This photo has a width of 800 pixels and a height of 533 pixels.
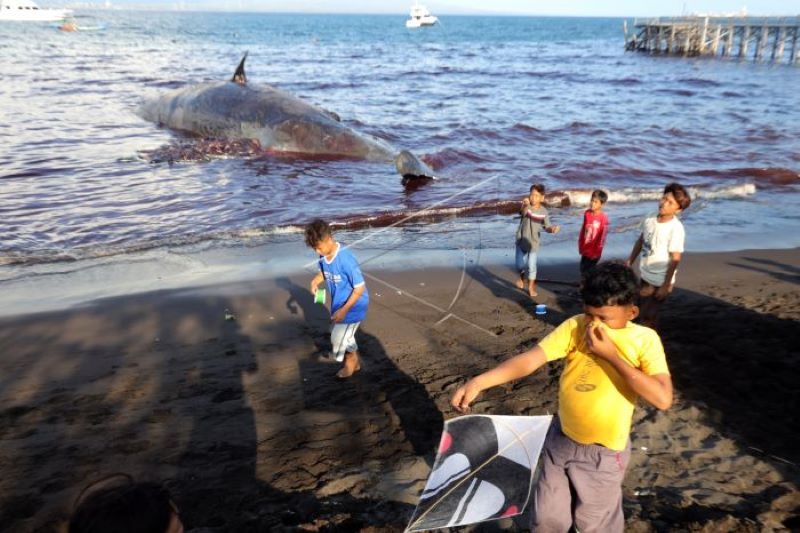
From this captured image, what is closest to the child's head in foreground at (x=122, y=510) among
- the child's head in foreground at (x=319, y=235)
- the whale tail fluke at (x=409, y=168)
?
the child's head in foreground at (x=319, y=235)

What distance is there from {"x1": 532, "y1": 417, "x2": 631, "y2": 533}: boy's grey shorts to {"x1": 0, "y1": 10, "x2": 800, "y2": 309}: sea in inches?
224

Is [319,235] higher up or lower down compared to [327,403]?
higher up

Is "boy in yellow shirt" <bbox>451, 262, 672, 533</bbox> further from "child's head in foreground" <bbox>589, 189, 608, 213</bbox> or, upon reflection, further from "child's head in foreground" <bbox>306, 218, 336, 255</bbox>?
"child's head in foreground" <bbox>589, 189, 608, 213</bbox>

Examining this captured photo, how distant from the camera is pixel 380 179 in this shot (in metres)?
14.4

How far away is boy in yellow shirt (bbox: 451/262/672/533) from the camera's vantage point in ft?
8.75

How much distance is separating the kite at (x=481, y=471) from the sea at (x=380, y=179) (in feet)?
17.2

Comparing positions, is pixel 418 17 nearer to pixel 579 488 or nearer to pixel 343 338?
pixel 343 338

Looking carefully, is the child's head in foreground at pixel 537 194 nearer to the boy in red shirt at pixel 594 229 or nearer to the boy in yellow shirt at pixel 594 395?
the boy in red shirt at pixel 594 229

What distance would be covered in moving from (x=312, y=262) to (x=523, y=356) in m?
5.93

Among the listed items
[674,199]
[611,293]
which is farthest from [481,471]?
[674,199]

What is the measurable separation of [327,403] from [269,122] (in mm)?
13445

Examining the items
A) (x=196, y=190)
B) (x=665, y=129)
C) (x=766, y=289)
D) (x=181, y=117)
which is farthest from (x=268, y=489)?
(x=665, y=129)

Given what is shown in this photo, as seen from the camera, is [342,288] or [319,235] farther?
[342,288]

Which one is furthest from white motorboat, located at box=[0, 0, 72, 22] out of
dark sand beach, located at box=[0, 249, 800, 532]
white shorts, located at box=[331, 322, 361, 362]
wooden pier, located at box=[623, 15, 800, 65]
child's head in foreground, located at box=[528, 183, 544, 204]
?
white shorts, located at box=[331, 322, 361, 362]
